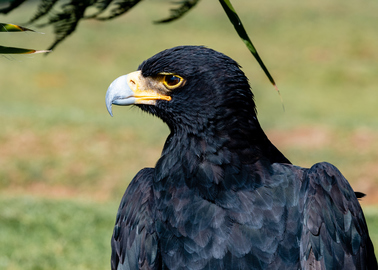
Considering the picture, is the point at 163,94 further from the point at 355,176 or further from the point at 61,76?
the point at 61,76

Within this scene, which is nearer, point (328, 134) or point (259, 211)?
point (259, 211)

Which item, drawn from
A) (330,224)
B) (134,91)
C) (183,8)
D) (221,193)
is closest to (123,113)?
(134,91)

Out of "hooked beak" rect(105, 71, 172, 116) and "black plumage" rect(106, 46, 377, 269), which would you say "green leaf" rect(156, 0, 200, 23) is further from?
"hooked beak" rect(105, 71, 172, 116)

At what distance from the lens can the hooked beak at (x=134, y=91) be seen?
10.5 ft

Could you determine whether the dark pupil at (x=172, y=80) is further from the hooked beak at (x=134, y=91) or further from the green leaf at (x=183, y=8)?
the green leaf at (x=183, y=8)

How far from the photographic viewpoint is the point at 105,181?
1009 cm

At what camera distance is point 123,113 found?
16.7m

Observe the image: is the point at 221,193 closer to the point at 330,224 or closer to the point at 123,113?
the point at 330,224

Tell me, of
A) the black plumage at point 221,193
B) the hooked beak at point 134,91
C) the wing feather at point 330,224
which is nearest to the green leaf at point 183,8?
the black plumage at point 221,193

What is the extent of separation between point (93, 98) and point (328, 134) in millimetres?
8858

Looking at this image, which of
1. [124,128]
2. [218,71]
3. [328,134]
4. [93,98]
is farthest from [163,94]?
[93,98]

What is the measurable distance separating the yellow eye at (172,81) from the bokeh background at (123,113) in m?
0.82

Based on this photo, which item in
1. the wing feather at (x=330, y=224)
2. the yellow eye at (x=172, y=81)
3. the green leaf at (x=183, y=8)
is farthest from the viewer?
the yellow eye at (x=172, y=81)

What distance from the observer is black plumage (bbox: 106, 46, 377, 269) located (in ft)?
9.58
